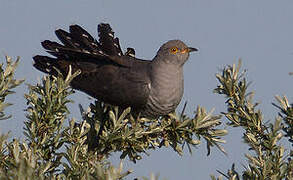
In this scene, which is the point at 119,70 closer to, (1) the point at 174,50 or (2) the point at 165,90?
(2) the point at 165,90

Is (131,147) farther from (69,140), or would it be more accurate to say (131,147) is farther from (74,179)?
(74,179)

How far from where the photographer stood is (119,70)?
7.79 metres

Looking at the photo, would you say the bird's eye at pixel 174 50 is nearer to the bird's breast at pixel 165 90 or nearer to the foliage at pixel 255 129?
the bird's breast at pixel 165 90

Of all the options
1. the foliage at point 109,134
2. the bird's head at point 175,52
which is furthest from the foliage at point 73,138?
the bird's head at point 175,52

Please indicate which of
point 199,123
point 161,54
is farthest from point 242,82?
point 161,54

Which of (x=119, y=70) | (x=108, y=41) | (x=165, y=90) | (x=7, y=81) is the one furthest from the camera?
(x=108, y=41)

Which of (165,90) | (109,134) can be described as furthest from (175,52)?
(109,134)

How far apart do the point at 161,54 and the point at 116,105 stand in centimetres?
119

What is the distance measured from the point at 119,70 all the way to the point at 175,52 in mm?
958

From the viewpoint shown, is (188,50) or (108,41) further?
(108,41)

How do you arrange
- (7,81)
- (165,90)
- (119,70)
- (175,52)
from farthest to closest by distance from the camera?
(175,52) → (119,70) → (165,90) → (7,81)

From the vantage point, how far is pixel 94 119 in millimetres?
6891

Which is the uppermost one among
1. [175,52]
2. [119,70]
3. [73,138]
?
[175,52]

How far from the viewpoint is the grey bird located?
7414 millimetres
